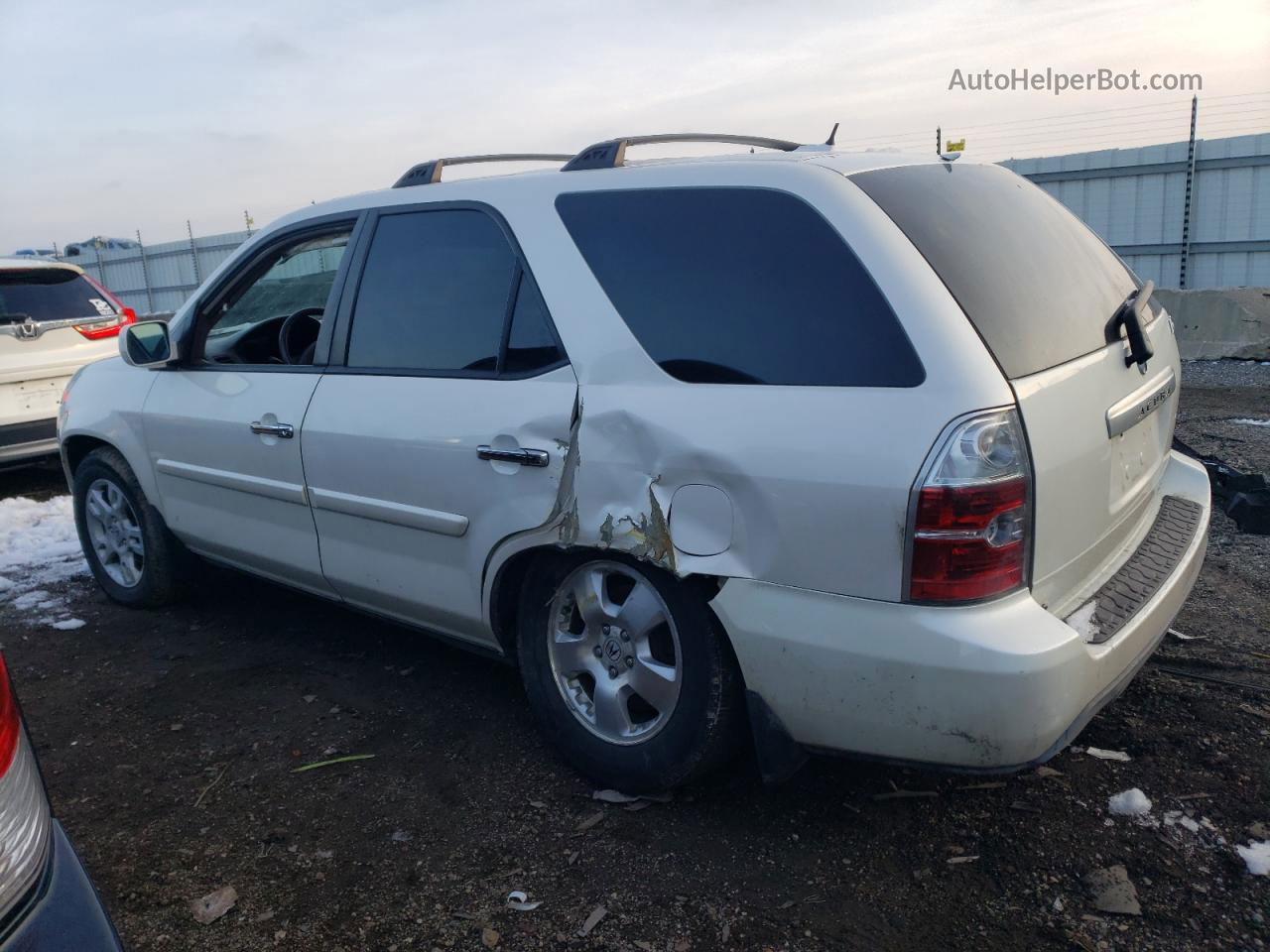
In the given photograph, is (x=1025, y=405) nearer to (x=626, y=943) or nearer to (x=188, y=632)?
(x=626, y=943)

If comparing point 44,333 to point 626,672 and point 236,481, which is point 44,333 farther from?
point 626,672

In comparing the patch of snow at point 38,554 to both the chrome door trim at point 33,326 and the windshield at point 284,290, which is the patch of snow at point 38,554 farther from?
the windshield at point 284,290

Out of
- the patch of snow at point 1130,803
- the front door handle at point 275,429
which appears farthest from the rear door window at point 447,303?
the patch of snow at point 1130,803

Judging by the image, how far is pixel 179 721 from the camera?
3588mm

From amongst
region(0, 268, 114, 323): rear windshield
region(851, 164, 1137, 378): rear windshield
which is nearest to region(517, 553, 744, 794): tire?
region(851, 164, 1137, 378): rear windshield

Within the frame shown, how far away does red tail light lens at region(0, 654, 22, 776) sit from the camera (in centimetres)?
154

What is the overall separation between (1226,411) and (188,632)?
7469mm

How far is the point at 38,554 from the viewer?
5.80 m

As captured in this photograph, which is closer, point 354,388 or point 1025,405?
point 1025,405

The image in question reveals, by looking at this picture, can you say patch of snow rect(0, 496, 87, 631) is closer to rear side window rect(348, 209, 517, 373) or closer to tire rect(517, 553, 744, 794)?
rear side window rect(348, 209, 517, 373)

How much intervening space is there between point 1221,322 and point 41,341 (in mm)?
11323

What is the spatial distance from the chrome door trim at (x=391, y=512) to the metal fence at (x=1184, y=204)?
10747 millimetres

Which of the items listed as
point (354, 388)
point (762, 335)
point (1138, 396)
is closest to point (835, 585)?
point (762, 335)

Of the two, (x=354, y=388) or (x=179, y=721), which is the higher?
(x=354, y=388)
